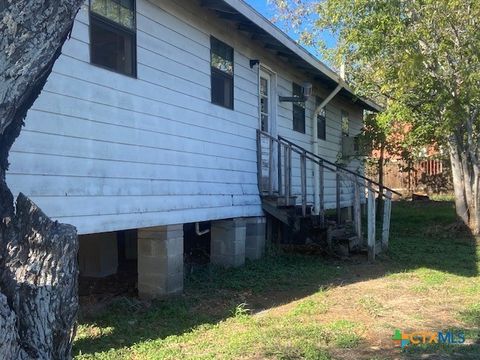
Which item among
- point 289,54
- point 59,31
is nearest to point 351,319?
point 59,31

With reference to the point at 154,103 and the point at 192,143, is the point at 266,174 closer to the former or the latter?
the point at 192,143

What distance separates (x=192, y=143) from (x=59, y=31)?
5580 mm

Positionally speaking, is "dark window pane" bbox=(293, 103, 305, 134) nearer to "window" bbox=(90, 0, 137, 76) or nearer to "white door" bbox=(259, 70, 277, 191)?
"white door" bbox=(259, 70, 277, 191)

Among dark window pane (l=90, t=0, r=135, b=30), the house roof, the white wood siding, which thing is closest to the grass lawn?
the white wood siding

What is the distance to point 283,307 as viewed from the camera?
21.4 feet

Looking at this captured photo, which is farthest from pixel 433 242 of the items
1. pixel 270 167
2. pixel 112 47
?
pixel 112 47

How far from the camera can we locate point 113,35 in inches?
242

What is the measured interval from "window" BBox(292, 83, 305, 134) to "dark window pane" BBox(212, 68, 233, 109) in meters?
3.16

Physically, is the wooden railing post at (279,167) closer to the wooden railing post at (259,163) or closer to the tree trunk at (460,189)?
the wooden railing post at (259,163)

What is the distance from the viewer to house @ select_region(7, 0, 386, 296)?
208 inches

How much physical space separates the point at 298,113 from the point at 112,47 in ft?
21.7

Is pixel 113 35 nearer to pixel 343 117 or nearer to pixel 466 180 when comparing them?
pixel 466 180

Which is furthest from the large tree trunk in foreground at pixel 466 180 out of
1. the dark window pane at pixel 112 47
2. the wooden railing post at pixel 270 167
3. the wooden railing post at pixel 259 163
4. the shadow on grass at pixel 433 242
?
the dark window pane at pixel 112 47

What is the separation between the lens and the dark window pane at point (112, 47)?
5.82m
